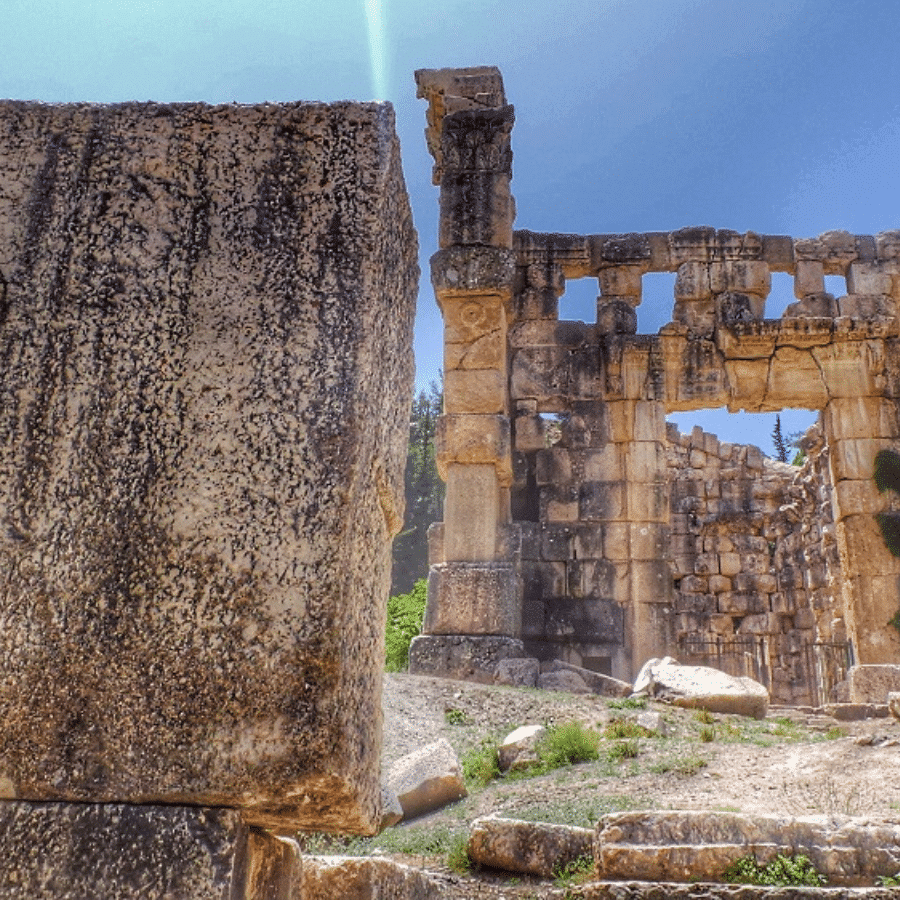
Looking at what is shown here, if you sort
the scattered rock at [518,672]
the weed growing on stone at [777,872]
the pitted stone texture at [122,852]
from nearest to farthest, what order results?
the pitted stone texture at [122,852] < the weed growing on stone at [777,872] < the scattered rock at [518,672]

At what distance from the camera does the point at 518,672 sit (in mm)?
9477

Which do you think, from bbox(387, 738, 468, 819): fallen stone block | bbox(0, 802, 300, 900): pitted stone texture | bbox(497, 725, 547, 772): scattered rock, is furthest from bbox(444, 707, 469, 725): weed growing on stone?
bbox(0, 802, 300, 900): pitted stone texture

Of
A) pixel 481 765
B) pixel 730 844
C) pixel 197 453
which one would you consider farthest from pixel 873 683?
pixel 197 453

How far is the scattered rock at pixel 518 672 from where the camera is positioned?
9391 mm

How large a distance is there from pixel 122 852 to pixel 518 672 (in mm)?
8008

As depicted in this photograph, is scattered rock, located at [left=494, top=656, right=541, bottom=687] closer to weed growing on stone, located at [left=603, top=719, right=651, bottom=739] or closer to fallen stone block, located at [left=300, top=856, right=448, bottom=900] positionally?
weed growing on stone, located at [left=603, top=719, right=651, bottom=739]

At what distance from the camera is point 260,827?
74.9 inches

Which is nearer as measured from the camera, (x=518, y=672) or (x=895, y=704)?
(x=895, y=704)

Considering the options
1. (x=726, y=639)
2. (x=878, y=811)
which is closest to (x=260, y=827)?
(x=878, y=811)

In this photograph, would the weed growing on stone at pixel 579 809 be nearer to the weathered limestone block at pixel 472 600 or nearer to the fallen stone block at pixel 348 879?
the fallen stone block at pixel 348 879

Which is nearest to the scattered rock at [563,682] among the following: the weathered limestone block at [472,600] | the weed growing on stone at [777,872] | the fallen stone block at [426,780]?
the weathered limestone block at [472,600]

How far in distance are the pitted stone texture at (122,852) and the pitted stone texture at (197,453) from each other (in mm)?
38

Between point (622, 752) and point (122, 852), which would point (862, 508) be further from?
point (122, 852)

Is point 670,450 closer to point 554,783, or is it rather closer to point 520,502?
point 520,502
